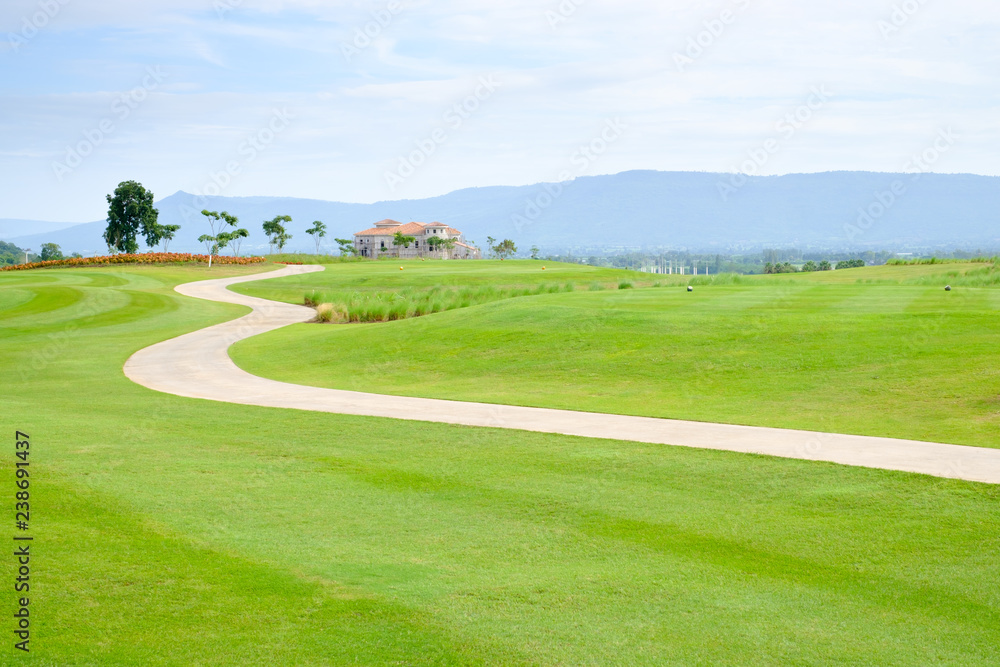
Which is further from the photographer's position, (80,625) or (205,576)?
(205,576)

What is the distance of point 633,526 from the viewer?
7.12m

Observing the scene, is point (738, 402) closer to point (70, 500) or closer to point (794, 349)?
point (794, 349)

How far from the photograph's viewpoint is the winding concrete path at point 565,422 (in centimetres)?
912

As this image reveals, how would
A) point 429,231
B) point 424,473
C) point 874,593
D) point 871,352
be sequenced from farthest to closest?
point 429,231 < point 871,352 < point 424,473 < point 874,593

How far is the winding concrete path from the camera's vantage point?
912 cm

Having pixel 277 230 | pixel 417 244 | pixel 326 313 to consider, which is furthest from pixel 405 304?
pixel 417 244

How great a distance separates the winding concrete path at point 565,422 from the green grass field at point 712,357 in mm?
644

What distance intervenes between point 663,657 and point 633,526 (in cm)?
232

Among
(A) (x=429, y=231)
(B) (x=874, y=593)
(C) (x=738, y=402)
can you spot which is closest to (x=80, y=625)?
(B) (x=874, y=593)

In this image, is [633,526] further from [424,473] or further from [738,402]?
[738,402]

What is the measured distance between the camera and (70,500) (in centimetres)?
746

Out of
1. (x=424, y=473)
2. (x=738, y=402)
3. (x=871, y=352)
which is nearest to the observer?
(x=424, y=473)

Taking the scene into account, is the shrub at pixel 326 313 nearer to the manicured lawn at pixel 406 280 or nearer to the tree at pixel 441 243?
the manicured lawn at pixel 406 280

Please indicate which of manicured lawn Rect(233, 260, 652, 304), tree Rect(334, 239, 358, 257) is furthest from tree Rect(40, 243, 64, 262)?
manicured lawn Rect(233, 260, 652, 304)
